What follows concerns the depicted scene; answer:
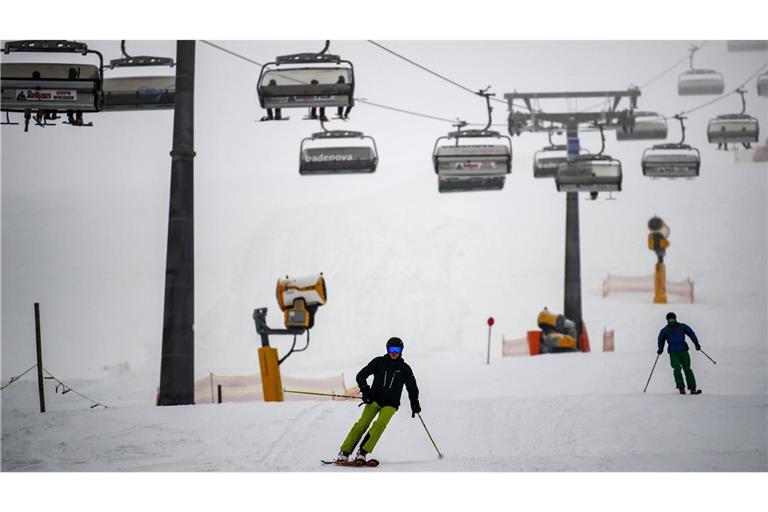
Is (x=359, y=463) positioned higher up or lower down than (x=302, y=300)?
lower down

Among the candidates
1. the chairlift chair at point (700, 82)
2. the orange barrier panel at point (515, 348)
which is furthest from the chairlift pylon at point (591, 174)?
the orange barrier panel at point (515, 348)

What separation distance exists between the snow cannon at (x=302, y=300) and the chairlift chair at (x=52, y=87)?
3.24 m

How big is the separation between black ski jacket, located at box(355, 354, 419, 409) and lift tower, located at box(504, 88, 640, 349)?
573cm

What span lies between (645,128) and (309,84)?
7.27m

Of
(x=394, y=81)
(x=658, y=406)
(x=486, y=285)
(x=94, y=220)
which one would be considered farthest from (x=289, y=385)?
(x=486, y=285)

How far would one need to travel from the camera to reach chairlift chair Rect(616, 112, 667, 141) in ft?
56.7

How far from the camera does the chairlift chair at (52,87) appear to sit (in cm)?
1236

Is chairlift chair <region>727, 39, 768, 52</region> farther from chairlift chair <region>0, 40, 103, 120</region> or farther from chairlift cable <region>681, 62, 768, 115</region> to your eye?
chairlift chair <region>0, 40, 103, 120</region>

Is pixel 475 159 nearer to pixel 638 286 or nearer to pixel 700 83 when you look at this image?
pixel 700 83

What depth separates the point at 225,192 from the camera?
1717 cm

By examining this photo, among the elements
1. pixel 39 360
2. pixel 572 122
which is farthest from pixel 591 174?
pixel 39 360

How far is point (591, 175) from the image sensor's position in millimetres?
14719

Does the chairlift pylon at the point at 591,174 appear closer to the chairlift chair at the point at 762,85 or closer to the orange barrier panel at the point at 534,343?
the chairlift chair at the point at 762,85

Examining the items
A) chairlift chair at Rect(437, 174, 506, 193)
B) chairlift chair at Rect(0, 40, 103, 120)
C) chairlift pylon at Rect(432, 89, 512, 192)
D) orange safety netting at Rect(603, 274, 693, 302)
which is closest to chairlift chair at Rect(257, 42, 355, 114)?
chairlift pylon at Rect(432, 89, 512, 192)
